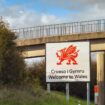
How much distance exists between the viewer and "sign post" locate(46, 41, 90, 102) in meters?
37.8

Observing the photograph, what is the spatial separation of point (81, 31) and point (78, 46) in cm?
2313

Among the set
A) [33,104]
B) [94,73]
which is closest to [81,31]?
[94,73]

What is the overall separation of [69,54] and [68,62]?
656 mm

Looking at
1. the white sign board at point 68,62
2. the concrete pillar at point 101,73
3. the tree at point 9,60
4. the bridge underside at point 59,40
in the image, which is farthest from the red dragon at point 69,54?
the bridge underside at point 59,40

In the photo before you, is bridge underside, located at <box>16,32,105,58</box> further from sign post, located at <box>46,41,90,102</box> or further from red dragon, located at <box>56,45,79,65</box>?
red dragon, located at <box>56,45,79,65</box>

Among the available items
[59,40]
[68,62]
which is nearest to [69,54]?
[68,62]

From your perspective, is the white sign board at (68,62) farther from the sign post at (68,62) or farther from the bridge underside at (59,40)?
the bridge underside at (59,40)

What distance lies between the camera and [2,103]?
2728 centimetres

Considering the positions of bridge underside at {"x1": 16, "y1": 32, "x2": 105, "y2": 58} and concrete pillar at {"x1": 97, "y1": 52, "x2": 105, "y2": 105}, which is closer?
concrete pillar at {"x1": 97, "y1": 52, "x2": 105, "y2": 105}

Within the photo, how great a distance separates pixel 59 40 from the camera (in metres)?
61.0

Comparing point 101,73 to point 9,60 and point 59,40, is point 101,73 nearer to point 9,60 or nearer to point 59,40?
point 59,40

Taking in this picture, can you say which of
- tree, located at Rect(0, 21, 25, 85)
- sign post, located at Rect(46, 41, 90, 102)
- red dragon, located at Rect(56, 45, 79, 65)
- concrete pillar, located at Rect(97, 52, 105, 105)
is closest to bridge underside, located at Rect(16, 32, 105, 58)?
concrete pillar, located at Rect(97, 52, 105, 105)

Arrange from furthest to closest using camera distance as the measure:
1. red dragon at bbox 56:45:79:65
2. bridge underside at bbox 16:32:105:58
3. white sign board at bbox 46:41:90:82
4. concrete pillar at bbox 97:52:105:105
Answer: bridge underside at bbox 16:32:105:58, concrete pillar at bbox 97:52:105:105, red dragon at bbox 56:45:79:65, white sign board at bbox 46:41:90:82

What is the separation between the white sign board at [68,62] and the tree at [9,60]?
2518 mm
